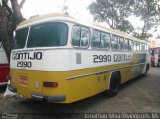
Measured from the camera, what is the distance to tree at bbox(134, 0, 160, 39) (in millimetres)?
28391

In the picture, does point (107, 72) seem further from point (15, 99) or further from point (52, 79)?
point (15, 99)

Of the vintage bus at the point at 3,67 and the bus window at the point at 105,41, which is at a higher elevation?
the bus window at the point at 105,41

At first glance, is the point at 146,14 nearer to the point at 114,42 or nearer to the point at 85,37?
the point at 114,42

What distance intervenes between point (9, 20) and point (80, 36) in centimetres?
558

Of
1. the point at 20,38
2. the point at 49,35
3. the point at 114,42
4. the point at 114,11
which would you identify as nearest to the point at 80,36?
the point at 49,35

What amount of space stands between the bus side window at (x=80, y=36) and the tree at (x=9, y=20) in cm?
370

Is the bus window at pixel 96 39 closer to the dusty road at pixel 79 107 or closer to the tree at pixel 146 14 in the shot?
the dusty road at pixel 79 107

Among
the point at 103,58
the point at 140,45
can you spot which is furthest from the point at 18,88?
the point at 140,45

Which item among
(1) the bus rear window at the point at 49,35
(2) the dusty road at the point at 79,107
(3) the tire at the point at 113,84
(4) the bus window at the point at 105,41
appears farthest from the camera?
(3) the tire at the point at 113,84

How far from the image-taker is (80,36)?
632 centimetres

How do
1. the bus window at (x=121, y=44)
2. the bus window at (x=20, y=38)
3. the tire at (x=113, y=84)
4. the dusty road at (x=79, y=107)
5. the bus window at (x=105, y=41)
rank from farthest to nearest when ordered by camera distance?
the bus window at (x=121, y=44)
the tire at (x=113, y=84)
the bus window at (x=105, y=41)
the bus window at (x=20, y=38)
the dusty road at (x=79, y=107)

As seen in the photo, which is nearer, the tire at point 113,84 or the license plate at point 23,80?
the license plate at point 23,80

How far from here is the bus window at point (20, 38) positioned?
6736 mm

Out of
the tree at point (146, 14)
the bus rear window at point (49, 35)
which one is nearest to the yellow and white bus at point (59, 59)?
the bus rear window at point (49, 35)
